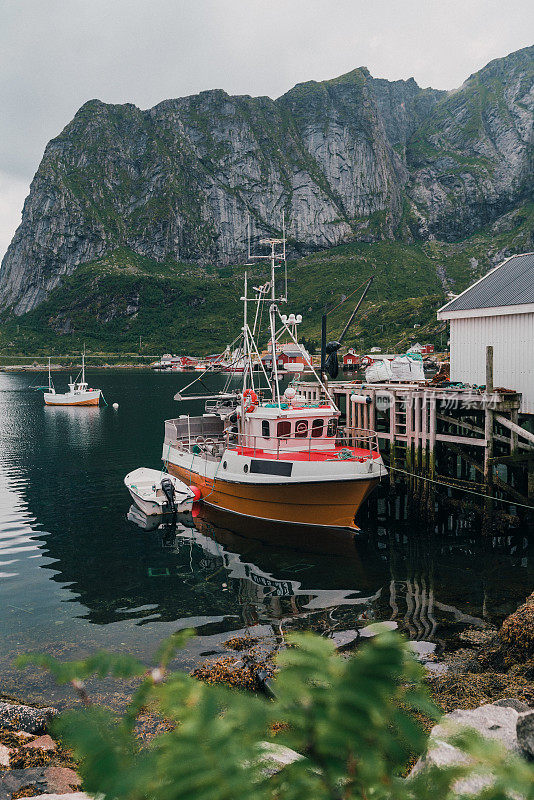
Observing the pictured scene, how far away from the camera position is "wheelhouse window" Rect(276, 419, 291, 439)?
21.9m

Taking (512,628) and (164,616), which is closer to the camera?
(512,628)

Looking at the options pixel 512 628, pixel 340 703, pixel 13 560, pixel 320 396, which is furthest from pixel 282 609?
pixel 320 396

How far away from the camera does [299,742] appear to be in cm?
162

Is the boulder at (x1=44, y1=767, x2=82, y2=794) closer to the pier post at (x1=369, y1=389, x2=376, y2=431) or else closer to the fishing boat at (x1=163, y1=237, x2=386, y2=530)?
the fishing boat at (x1=163, y1=237, x2=386, y2=530)

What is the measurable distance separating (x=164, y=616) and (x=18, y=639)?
3741 mm

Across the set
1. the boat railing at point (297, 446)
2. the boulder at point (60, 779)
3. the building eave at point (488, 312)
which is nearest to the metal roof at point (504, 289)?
the building eave at point (488, 312)

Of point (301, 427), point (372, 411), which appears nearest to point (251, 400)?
point (301, 427)

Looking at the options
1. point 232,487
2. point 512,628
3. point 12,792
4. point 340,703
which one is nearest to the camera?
point 340,703

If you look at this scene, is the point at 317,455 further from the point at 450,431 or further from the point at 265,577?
the point at 450,431

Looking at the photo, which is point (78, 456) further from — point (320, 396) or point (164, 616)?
point (164, 616)

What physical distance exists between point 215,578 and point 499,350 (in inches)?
596

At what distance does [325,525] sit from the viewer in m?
21.3

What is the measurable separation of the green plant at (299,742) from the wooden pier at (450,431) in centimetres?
1888

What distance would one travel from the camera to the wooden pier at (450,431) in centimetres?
1931
